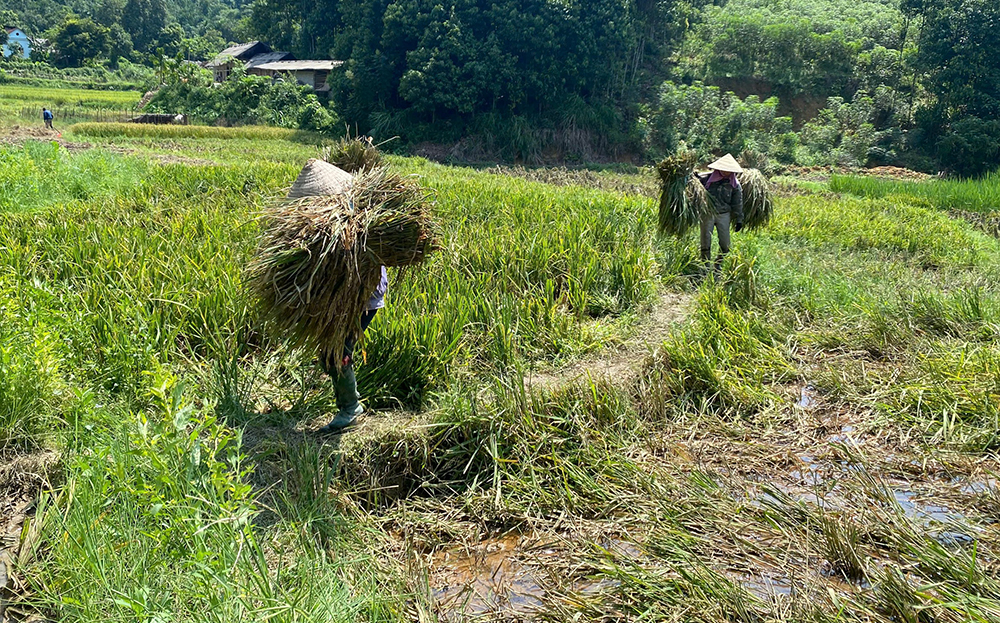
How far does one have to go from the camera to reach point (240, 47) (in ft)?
113

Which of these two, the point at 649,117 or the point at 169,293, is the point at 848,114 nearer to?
the point at 649,117

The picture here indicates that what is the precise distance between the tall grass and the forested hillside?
7657mm

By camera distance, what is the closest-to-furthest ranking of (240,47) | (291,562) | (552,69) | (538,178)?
(291,562) < (538,178) < (552,69) < (240,47)

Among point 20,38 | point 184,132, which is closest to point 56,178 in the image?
point 184,132

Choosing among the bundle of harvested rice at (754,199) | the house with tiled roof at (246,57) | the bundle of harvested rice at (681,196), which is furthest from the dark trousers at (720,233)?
the house with tiled roof at (246,57)

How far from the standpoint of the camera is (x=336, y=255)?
270 cm

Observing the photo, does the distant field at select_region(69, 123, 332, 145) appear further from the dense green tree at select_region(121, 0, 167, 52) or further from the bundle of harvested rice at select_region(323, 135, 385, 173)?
the dense green tree at select_region(121, 0, 167, 52)

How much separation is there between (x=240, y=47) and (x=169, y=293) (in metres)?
35.6

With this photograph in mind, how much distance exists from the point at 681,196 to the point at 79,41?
52016mm

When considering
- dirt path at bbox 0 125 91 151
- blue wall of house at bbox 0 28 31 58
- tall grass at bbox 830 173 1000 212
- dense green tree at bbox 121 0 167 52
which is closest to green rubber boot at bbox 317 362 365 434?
tall grass at bbox 830 173 1000 212

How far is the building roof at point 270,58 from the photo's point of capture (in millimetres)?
31875

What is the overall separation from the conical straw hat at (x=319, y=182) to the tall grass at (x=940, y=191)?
12107 millimetres

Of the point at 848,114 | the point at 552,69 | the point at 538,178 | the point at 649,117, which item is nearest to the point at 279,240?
the point at 538,178

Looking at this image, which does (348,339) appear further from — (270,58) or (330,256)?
(270,58)
